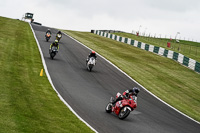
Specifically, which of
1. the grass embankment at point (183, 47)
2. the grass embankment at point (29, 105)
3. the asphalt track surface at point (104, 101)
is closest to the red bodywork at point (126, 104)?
the asphalt track surface at point (104, 101)

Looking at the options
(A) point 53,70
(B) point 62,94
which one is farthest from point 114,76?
(B) point 62,94

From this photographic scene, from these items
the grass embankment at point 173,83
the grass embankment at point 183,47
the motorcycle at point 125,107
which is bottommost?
the grass embankment at point 173,83

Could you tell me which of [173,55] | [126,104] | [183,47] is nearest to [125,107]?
[126,104]

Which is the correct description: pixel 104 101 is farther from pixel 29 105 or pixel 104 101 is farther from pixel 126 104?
pixel 29 105

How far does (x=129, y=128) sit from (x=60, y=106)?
3402 mm

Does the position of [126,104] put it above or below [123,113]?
above

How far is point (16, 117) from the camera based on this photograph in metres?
11.3

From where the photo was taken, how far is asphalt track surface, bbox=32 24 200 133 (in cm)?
1426

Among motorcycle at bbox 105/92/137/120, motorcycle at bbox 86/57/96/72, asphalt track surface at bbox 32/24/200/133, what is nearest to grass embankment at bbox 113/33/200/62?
motorcycle at bbox 86/57/96/72

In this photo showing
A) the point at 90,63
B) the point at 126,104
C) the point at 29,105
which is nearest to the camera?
the point at 29,105

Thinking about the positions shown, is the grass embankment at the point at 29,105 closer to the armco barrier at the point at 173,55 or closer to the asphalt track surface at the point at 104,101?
the asphalt track surface at the point at 104,101

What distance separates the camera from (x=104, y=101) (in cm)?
1795

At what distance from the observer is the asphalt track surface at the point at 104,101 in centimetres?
1426

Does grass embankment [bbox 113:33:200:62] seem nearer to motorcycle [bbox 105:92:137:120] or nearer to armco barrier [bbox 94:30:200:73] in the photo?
armco barrier [bbox 94:30:200:73]
